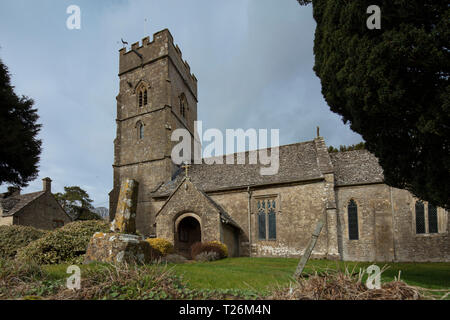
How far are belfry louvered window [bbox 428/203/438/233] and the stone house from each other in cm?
3279

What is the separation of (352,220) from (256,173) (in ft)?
24.0

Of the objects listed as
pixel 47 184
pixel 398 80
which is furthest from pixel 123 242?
pixel 47 184

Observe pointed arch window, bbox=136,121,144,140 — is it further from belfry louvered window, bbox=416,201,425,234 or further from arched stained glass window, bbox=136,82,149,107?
belfry louvered window, bbox=416,201,425,234

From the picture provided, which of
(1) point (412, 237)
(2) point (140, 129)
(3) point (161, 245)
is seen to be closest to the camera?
(3) point (161, 245)

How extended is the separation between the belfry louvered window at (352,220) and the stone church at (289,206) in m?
0.06

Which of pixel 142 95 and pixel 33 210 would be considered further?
pixel 33 210

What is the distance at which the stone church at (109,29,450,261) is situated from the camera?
1773 centimetres

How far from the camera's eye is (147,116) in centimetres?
2648

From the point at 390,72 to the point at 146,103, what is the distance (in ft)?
77.6

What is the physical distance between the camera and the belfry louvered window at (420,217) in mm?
17656

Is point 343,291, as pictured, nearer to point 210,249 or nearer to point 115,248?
point 115,248

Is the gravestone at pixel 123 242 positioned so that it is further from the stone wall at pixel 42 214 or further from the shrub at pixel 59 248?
the stone wall at pixel 42 214

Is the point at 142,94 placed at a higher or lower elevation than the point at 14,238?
higher

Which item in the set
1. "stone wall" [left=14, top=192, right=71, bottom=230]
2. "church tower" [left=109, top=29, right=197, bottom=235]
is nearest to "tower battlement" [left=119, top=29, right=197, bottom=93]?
"church tower" [left=109, top=29, right=197, bottom=235]
